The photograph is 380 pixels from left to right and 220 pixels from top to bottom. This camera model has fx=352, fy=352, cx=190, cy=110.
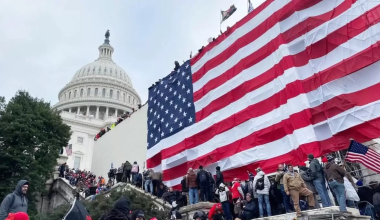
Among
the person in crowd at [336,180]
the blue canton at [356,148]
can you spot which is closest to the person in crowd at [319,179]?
the person in crowd at [336,180]

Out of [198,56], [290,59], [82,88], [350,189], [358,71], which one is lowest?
[350,189]

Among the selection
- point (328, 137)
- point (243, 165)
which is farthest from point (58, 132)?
point (328, 137)

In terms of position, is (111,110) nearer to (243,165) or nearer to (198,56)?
(198,56)

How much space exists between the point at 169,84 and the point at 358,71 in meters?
→ 11.1

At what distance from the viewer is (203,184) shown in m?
11.5

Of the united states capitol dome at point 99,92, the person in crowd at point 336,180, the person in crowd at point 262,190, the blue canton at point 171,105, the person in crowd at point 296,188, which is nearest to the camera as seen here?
the person in crowd at point 336,180

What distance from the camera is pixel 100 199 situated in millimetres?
13867

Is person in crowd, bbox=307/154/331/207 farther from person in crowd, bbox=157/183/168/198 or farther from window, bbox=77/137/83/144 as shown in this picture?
window, bbox=77/137/83/144

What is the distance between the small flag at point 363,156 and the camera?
32.1 ft

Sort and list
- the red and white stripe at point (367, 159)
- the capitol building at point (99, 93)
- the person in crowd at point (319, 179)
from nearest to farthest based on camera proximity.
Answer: the person in crowd at point (319, 179) → the red and white stripe at point (367, 159) → the capitol building at point (99, 93)

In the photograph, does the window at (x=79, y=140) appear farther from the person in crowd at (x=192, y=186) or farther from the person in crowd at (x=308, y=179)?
the person in crowd at (x=308, y=179)

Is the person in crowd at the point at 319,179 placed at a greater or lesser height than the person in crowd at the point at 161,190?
lesser

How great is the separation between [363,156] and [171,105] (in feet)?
37.2

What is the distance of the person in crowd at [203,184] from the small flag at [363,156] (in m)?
4.30
